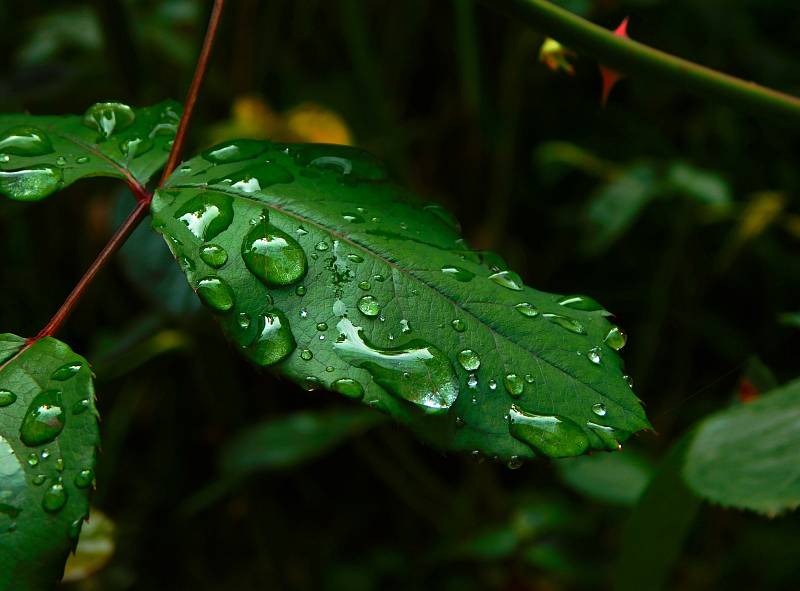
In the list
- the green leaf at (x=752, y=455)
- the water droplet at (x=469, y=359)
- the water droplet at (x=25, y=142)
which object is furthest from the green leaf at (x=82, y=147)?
the green leaf at (x=752, y=455)

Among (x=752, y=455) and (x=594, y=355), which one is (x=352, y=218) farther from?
(x=752, y=455)

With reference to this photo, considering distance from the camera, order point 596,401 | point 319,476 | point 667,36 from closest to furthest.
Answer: point 596,401
point 319,476
point 667,36

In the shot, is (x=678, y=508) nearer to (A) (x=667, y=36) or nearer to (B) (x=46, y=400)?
(B) (x=46, y=400)

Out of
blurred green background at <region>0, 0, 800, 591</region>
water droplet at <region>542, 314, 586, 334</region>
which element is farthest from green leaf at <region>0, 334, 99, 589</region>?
blurred green background at <region>0, 0, 800, 591</region>

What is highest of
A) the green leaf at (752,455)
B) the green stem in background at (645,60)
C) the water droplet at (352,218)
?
the green stem in background at (645,60)

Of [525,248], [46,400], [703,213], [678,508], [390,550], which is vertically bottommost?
[390,550]

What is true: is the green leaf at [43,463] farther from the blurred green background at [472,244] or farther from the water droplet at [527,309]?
the blurred green background at [472,244]

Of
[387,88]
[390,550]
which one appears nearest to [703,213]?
[387,88]
